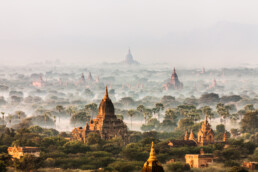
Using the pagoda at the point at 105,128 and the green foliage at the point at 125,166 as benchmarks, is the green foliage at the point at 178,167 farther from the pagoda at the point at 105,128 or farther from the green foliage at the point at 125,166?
the pagoda at the point at 105,128

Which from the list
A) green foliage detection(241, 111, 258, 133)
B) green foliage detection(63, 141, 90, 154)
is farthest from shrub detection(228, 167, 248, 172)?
green foliage detection(241, 111, 258, 133)

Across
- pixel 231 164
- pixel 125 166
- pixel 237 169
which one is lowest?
pixel 237 169

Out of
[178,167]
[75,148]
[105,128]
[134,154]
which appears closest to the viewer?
[178,167]

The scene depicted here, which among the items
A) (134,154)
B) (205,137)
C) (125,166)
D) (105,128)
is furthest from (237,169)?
(105,128)

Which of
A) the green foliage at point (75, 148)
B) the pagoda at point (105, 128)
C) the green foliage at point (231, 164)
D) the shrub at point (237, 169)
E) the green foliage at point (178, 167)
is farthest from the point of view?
the pagoda at point (105, 128)

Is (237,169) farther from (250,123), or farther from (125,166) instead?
(250,123)

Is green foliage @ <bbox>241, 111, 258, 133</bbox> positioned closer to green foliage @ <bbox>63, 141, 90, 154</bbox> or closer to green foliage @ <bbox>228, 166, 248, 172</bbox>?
green foliage @ <bbox>63, 141, 90, 154</bbox>

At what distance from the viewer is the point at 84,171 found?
11394cm

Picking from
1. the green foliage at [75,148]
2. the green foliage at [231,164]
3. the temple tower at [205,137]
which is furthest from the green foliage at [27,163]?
the temple tower at [205,137]

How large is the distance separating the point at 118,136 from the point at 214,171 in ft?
115

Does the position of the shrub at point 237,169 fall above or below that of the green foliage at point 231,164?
below

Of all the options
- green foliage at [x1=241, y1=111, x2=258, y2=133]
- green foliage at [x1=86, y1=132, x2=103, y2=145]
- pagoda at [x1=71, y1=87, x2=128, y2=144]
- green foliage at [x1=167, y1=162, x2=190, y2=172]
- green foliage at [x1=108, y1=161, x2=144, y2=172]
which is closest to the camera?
green foliage at [x1=108, y1=161, x2=144, y2=172]

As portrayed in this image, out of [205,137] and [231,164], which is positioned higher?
[205,137]

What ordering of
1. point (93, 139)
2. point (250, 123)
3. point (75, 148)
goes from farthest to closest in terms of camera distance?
point (250, 123) → point (93, 139) → point (75, 148)
